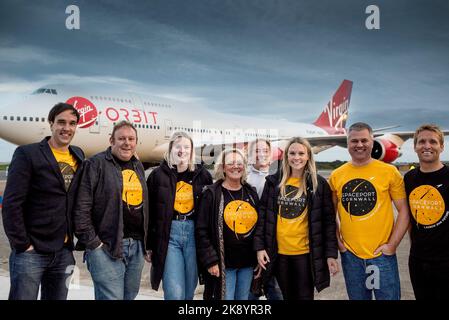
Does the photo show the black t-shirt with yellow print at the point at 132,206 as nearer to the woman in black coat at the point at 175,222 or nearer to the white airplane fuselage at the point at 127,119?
the woman in black coat at the point at 175,222

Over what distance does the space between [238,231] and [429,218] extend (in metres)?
1.38

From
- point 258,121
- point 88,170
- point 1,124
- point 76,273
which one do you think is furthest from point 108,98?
point 88,170

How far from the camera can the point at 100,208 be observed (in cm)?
263

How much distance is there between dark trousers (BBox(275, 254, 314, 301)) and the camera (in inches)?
110

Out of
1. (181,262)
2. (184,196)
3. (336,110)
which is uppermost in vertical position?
(336,110)

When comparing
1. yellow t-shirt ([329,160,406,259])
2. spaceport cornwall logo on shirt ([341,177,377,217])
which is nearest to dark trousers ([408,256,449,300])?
yellow t-shirt ([329,160,406,259])

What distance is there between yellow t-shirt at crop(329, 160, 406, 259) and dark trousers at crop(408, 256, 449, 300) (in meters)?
0.29

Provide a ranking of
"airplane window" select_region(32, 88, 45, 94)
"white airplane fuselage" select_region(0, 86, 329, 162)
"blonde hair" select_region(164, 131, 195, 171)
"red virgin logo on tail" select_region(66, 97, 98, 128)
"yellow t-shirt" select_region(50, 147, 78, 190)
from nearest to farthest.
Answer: "yellow t-shirt" select_region(50, 147, 78, 190) < "blonde hair" select_region(164, 131, 195, 171) < "white airplane fuselage" select_region(0, 86, 329, 162) < "airplane window" select_region(32, 88, 45, 94) < "red virgin logo on tail" select_region(66, 97, 98, 128)

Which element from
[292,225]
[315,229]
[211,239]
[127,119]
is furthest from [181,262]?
[127,119]

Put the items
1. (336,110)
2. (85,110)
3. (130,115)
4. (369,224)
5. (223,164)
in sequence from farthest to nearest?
(336,110)
(130,115)
(85,110)
(223,164)
(369,224)

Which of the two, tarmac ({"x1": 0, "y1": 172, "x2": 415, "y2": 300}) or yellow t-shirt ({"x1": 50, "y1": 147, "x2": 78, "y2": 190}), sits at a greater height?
yellow t-shirt ({"x1": 50, "y1": 147, "x2": 78, "y2": 190})

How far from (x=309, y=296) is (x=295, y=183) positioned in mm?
862

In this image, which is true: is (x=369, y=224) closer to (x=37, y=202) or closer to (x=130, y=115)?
(x=37, y=202)

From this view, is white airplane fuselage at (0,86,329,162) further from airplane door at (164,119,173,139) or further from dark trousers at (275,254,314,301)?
dark trousers at (275,254,314,301)
